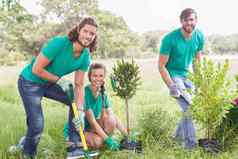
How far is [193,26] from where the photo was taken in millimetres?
3006

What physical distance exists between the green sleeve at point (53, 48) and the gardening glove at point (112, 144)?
26.0 inches

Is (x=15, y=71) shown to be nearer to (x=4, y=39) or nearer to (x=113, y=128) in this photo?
(x=4, y=39)

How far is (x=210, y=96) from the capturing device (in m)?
2.88

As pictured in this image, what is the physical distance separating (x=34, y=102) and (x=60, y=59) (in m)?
0.29

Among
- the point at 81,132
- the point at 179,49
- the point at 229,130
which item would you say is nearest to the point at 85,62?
the point at 81,132

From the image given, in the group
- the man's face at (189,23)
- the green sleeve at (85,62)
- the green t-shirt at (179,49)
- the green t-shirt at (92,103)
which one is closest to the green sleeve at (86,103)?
the green t-shirt at (92,103)

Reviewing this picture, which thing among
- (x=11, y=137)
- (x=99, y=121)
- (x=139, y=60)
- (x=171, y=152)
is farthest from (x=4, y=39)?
(x=171, y=152)

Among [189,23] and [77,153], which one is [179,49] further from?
[77,153]

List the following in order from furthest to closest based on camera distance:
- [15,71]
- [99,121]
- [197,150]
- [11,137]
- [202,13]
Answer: [15,71] → [202,13] → [11,137] → [99,121] → [197,150]

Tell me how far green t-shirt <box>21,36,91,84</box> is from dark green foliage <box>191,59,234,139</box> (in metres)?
0.71

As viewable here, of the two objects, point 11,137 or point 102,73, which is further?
point 11,137

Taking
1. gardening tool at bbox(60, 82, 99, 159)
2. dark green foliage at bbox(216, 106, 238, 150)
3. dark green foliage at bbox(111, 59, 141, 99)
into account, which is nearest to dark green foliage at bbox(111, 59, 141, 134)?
dark green foliage at bbox(111, 59, 141, 99)

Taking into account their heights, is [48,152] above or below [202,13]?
below

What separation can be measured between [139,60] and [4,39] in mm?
1846
